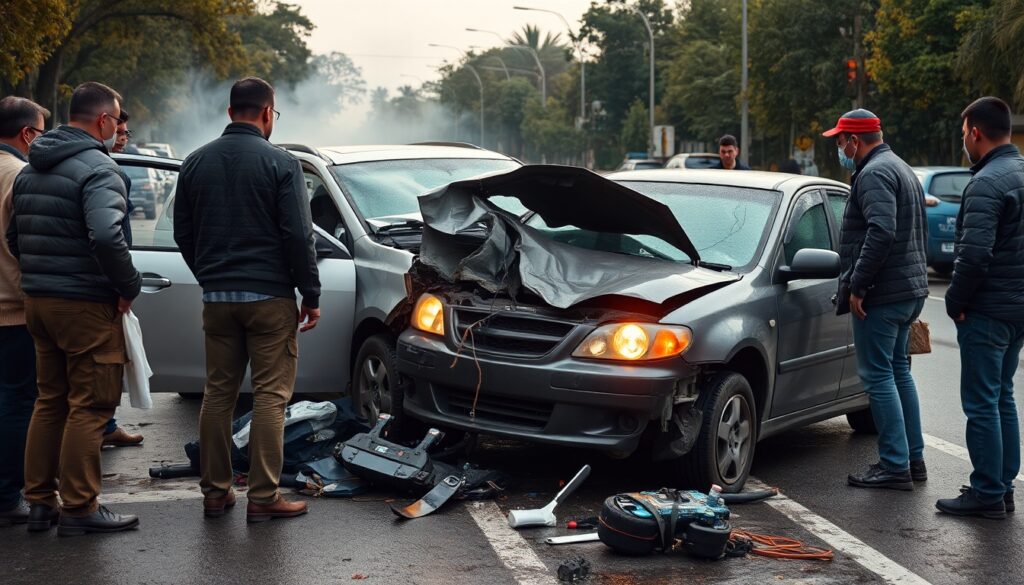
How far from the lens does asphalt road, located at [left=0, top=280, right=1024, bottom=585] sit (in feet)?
17.1

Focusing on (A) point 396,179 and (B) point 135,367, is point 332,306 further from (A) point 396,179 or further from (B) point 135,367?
(B) point 135,367

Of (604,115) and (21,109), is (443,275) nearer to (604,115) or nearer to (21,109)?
→ (21,109)

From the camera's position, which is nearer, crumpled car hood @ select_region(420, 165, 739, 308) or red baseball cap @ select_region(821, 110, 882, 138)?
crumpled car hood @ select_region(420, 165, 739, 308)

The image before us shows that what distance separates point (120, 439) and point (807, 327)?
3.92 m

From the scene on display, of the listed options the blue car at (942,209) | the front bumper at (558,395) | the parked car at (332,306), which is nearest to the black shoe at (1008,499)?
the front bumper at (558,395)

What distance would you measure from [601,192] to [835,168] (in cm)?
4013

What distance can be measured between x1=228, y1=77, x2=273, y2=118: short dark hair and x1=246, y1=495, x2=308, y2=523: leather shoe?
172 cm

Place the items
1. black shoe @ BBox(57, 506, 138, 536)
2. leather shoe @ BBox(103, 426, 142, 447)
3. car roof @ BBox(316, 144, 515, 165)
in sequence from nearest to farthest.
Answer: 1. black shoe @ BBox(57, 506, 138, 536)
2. leather shoe @ BBox(103, 426, 142, 447)
3. car roof @ BBox(316, 144, 515, 165)

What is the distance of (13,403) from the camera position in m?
6.07

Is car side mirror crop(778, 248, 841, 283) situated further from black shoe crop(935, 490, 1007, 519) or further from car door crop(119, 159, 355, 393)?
car door crop(119, 159, 355, 393)

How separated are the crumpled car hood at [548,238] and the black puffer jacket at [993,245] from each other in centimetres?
111

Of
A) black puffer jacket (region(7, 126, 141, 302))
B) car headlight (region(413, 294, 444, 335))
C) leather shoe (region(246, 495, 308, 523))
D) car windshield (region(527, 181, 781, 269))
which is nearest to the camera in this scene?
black puffer jacket (region(7, 126, 141, 302))

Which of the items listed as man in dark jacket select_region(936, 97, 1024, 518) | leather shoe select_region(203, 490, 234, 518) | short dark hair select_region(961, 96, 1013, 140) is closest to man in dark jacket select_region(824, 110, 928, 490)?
man in dark jacket select_region(936, 97, 1024, 518)

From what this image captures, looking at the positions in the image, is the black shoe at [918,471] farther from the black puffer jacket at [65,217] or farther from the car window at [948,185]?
the car window at [948,185]
